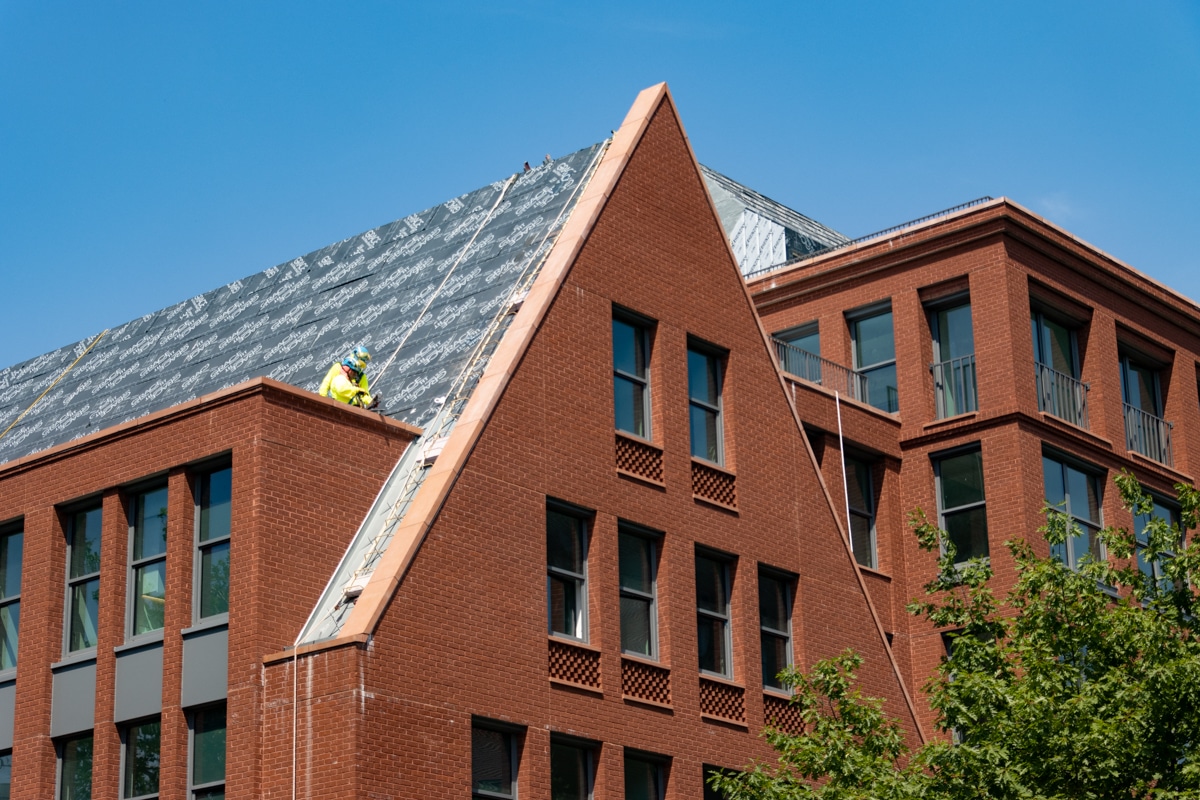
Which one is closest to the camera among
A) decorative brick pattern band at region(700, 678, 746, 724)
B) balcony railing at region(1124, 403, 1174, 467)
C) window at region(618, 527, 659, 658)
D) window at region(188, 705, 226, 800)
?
window at region(188, 705, 226, 800)

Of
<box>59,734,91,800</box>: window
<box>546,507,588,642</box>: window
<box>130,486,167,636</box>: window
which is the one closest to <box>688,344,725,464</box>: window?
<box>546,507,588,642</box>: window

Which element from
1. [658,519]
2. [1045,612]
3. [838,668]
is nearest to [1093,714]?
[1045,612]

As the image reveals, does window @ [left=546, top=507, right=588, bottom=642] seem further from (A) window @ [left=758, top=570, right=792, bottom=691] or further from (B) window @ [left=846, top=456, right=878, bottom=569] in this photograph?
(B) window @ [left=846, top=456, right=878, bottom=569]

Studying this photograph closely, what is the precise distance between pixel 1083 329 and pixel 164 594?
21021mm

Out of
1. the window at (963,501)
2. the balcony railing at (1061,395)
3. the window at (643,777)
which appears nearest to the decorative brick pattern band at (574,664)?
the window at (643,777)

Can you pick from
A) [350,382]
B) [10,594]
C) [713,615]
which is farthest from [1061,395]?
[10,594]

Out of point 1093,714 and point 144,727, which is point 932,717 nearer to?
point 1093,714

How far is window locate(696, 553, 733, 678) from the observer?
31281mm

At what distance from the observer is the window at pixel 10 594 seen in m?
30.5

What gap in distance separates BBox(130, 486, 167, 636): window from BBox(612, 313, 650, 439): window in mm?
7147

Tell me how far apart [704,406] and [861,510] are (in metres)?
7.01

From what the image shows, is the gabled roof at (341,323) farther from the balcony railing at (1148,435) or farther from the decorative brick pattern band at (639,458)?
the balcony railing at (1148,435)

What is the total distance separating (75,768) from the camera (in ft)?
94.5

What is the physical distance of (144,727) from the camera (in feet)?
91.7
